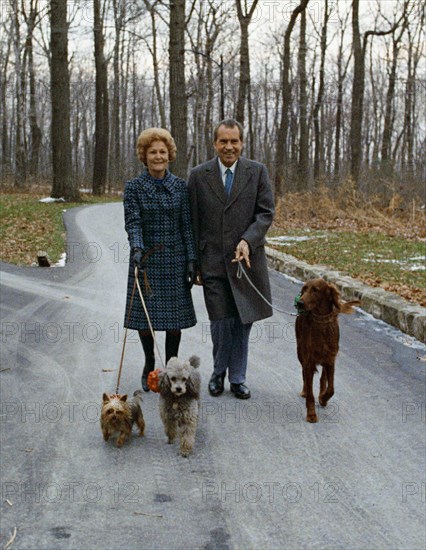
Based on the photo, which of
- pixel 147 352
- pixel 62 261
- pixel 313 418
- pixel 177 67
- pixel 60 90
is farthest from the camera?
pixel 60 90

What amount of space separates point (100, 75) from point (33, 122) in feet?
20.2

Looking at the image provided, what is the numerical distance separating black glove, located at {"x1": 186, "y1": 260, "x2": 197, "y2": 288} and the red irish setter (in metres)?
1.01

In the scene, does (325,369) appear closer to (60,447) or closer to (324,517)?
(324,517)

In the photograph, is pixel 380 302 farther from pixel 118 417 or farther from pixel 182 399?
pixel 118 417

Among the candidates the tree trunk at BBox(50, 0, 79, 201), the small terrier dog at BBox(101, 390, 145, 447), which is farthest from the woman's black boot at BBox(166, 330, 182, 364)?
the tree trunk at BBox(50, 0, 79, 201)

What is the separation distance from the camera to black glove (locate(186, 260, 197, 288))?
18.1ft

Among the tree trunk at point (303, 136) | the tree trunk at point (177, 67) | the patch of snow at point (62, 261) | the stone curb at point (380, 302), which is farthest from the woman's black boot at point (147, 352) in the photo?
the tree trunk at point (303, 136)

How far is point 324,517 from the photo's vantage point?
3.70 meters

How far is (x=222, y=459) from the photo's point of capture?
175 inches

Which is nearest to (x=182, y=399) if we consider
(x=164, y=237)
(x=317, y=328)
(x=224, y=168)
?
(x=317, y=328)

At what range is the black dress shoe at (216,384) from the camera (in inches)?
225

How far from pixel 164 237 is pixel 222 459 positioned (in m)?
1.92

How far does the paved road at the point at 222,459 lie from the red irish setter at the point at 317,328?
0.37m

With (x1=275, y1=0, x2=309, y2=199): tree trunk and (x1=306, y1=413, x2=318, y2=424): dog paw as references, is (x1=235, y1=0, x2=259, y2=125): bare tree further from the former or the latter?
(x1=306, y1=413, x2=318, y2=424): dog paw
